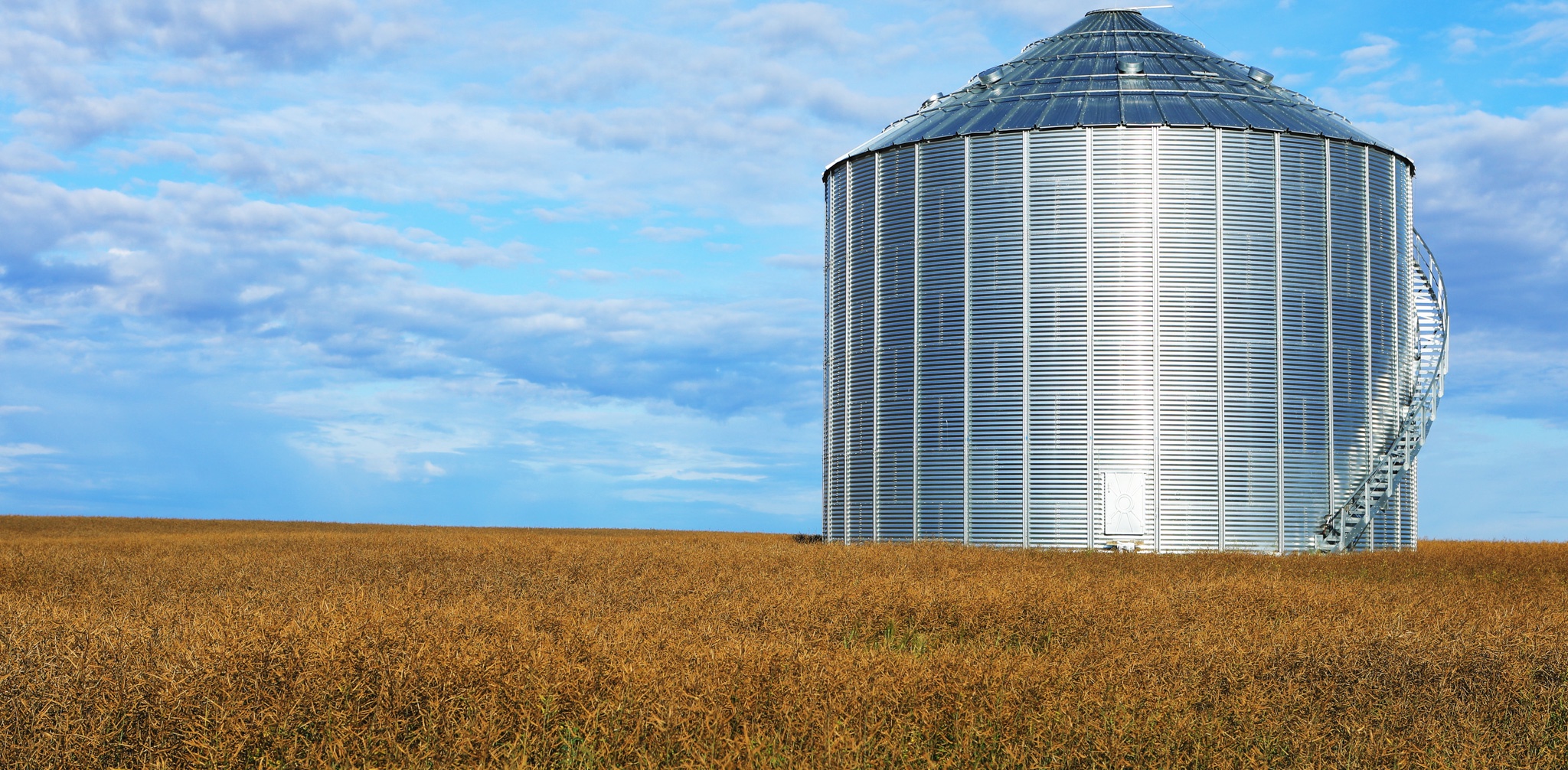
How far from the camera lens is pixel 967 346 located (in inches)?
1228

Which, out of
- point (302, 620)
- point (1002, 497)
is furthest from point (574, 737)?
point (1002, 497)

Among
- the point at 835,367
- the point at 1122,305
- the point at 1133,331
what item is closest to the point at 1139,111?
the point at 1122,305

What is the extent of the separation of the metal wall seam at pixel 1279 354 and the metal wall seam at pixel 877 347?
993 cm

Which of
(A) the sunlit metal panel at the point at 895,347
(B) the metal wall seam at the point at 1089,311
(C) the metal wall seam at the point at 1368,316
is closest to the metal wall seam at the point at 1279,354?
(C) the metal wall seam at the point at 1368,316

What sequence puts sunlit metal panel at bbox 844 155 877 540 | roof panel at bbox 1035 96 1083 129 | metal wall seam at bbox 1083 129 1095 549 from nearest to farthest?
metal wall seam at bbox 1083 129 1095 549 → roof panel at bbox 1035 96 1083 129 → sunlit metal panel at bbox 844 155 877 540

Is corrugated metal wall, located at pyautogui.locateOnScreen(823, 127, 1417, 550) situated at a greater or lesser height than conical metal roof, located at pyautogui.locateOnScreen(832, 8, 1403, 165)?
lesser

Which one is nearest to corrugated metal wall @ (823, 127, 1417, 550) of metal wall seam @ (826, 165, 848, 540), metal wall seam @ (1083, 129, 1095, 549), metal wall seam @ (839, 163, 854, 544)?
metal wall seam @ (1083, 129, 1095, 549)

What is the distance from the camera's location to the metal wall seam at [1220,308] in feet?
97.3

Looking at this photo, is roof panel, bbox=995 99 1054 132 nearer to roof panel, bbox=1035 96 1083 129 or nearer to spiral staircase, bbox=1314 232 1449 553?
roof panel, bbox=1035 96 1083 129

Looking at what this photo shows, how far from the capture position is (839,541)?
3444 cm

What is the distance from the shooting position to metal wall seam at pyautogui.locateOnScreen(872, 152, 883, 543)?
3275 cm

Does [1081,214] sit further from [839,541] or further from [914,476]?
[839,541]

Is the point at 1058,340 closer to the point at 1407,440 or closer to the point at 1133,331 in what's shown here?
the point at 1133,331

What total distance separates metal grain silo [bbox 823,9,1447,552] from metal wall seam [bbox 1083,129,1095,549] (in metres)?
0.04
